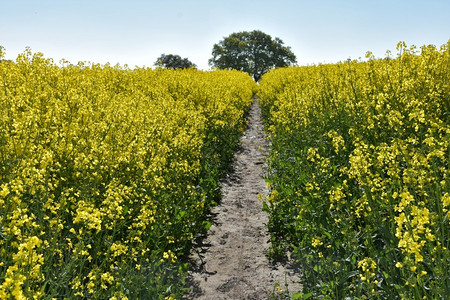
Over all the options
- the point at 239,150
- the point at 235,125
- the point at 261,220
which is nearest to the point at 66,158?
the point at 261,220

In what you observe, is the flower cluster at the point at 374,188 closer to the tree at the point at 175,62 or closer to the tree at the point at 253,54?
the tree at the point at 175,62

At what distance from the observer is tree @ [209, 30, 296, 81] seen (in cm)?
5739

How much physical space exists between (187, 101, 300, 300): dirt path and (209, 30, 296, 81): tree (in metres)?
51.4

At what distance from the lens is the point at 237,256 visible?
4.68 m

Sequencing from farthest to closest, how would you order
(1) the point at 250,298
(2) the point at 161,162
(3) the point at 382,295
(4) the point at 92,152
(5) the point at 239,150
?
(5) the point at 239,150 → (2) the point at 161,162 → (4) the point at 92,152 → (1) the point at 250,298 → (3) the point at 382,295

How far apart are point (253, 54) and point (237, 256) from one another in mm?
56751

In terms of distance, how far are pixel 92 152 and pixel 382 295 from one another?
120 inches

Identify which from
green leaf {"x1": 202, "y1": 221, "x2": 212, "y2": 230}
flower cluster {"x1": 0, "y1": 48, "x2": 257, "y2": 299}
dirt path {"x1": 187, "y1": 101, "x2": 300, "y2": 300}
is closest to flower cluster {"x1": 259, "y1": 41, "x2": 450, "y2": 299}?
dirt path {"x1": 187, "y1": 101, "x2": 300, "y2": 300}

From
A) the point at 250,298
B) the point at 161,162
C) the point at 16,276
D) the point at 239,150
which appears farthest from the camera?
the point at 239,150

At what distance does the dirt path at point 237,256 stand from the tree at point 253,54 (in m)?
51.4

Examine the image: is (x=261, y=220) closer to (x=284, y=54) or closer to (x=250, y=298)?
(x=250, y=298)

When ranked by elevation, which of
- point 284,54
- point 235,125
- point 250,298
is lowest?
point 250,298

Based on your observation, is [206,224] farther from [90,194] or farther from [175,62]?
[175,62]

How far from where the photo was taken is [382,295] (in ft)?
9.82
